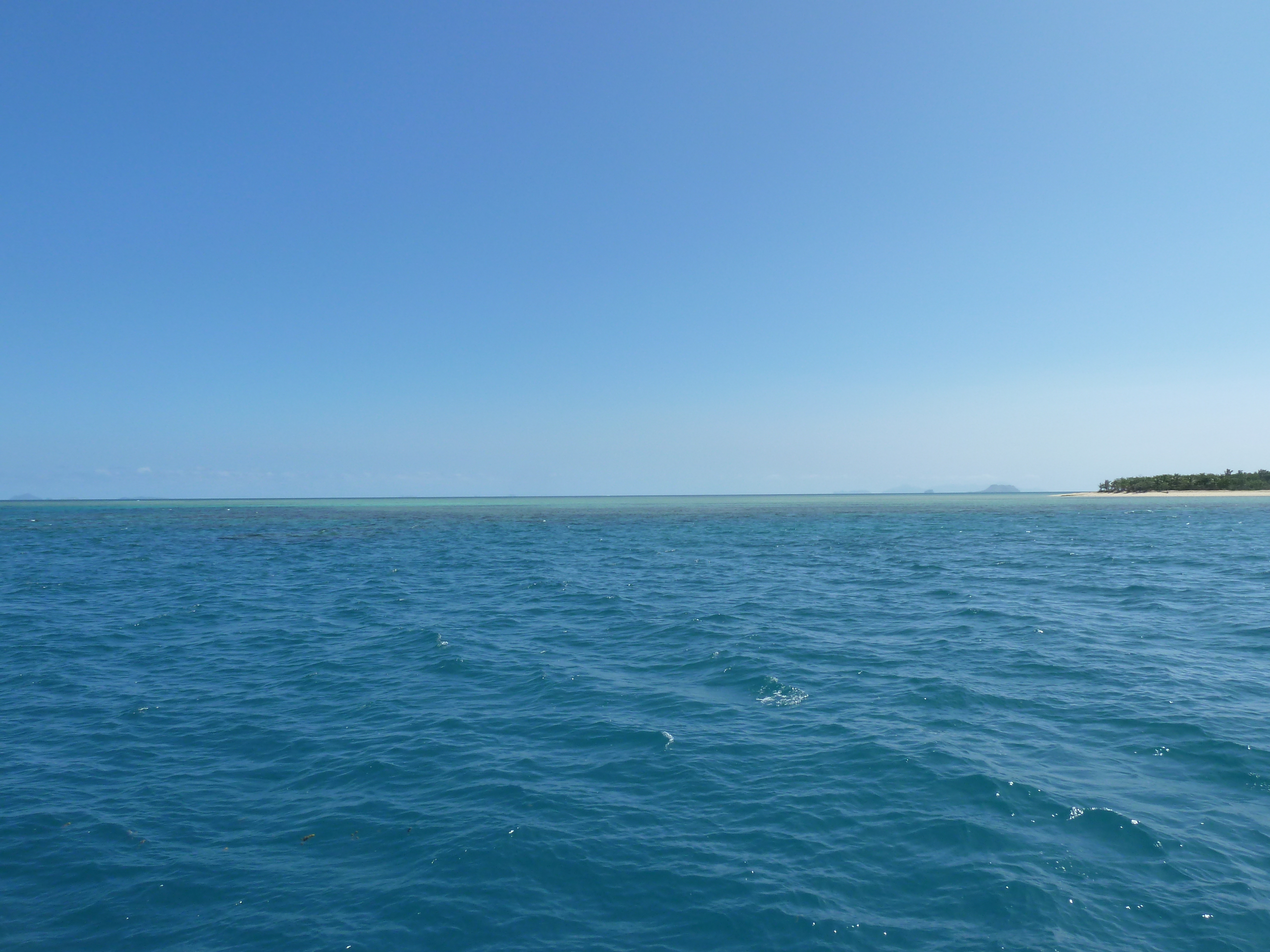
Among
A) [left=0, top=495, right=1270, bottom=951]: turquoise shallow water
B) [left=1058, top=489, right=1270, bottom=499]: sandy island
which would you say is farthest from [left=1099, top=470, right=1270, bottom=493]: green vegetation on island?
[left=0, top=495, right=1270, bottom=951]: turquoise shallow water

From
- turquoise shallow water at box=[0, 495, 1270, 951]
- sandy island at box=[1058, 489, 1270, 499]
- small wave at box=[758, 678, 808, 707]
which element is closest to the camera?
turquoise shallow water at box=[0, 495, 1270, 951]

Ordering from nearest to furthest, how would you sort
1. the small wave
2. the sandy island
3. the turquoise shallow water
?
the turquoise shallow water < the small wave < the sandy island

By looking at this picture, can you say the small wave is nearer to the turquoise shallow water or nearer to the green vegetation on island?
the turquoise shallow water

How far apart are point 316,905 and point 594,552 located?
153ft

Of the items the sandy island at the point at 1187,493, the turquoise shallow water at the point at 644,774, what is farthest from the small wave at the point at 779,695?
the sandy island at the point at 1187,493

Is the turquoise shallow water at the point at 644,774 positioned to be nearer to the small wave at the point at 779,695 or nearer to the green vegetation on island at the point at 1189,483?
the small wave at the point at 779,695

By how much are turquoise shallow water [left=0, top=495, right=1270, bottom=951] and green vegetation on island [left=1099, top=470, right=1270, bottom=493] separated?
169 meters

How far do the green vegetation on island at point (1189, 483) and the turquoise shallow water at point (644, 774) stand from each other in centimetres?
16920

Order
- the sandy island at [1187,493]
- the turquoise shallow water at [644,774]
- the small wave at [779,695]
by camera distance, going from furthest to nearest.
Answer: the sandy island at [1187,493]
the small wave at [779,695]
the turquoise shallow water at [644,774]

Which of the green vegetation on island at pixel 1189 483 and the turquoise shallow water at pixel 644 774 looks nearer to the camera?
the turquoise shallow water at pixel 644 774

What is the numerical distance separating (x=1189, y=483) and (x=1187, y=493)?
19.0ft

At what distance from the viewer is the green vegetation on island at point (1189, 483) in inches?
6038

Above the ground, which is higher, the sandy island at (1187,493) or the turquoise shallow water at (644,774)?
the sandy island at (1187,493)

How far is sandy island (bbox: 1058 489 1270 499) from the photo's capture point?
150m
